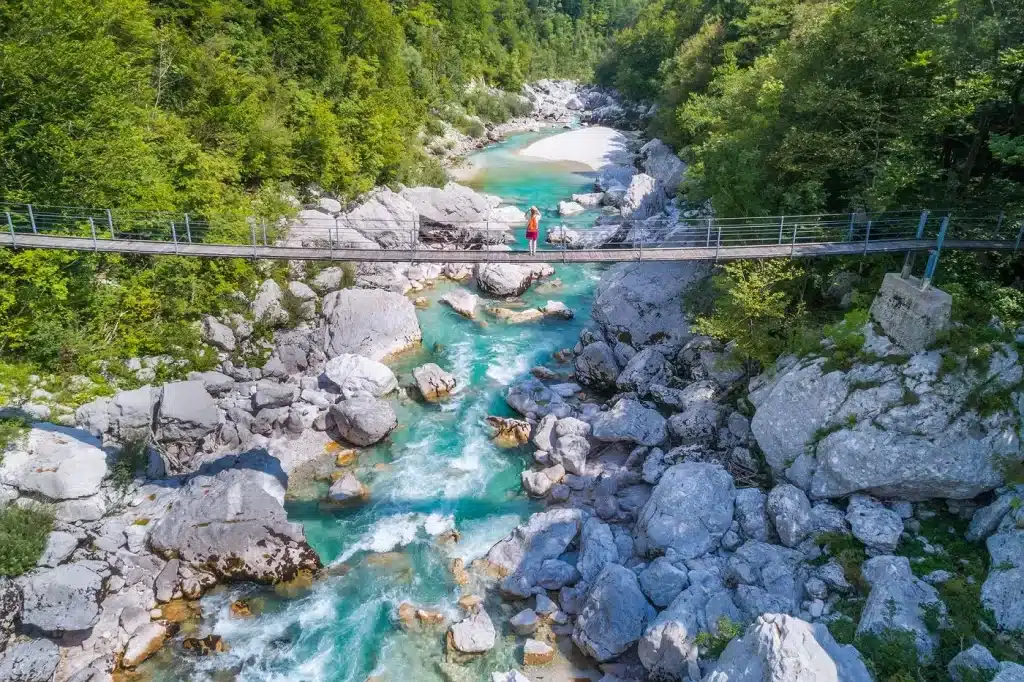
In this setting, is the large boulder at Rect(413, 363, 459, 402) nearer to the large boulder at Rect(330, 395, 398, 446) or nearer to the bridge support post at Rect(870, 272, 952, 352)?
the large boulder at Rect(330, 395, 398, 446)

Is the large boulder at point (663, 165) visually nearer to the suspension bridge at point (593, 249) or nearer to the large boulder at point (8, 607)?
the suspension bridge at point (593, 249)

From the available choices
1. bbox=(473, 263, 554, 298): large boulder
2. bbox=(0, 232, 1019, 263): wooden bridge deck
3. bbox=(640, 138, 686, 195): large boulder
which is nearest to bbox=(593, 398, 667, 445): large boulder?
bbox=(0, 232, 1019, 263): wooden bridge deck

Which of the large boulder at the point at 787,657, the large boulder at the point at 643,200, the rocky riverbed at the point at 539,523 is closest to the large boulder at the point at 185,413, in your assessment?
the rocky riverbed at the point at 539,523

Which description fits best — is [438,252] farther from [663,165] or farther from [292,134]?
[663,165]

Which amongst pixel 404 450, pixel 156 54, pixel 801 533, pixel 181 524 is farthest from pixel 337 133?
pixel 801 533

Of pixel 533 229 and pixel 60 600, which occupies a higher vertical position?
pixel 533 229

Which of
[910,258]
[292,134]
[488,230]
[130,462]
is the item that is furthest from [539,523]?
[292,134]
